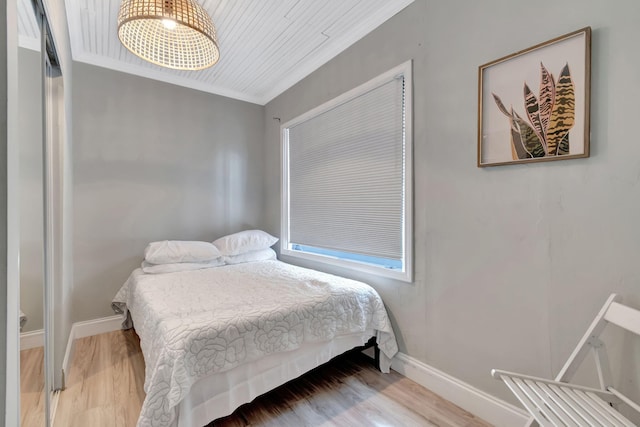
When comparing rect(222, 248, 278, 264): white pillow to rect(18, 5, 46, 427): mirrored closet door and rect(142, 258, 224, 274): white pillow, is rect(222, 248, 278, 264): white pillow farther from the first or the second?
rect(18, 5, 46, 427): mirrored closet door

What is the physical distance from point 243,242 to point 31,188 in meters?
1.99

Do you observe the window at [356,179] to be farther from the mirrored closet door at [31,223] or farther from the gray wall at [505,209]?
the mirrored closet door at [31,223]

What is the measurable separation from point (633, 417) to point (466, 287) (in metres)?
0.75

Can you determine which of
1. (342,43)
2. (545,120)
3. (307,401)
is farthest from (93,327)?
(545,120)

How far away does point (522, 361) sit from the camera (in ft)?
4.55

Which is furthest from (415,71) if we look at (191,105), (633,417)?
(191,105)

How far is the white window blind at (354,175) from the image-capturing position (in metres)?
2.00

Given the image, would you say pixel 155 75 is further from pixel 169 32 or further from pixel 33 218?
pixel 33 218

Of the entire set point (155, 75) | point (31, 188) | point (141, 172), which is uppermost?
point (155, 75)

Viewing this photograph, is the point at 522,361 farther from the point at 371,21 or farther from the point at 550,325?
the point at 371,21

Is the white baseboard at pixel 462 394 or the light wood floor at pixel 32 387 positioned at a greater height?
the light wood floor at pixel 32 387

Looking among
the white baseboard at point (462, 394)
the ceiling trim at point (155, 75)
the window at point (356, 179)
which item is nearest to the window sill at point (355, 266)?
the window at point (356, 179)

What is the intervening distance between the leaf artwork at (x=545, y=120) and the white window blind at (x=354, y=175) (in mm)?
693

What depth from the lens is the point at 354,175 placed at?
7.66ft
